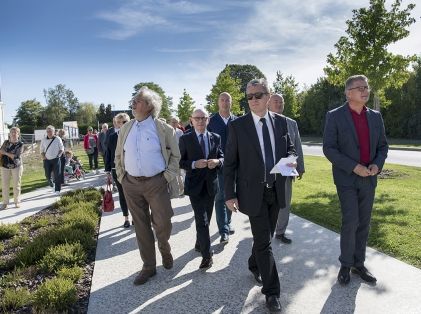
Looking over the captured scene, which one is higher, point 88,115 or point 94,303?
point 88,115

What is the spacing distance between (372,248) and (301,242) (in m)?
Result: 0.98

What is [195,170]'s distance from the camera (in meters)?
4.99

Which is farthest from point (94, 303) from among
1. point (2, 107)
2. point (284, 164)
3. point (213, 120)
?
point (2, 107)

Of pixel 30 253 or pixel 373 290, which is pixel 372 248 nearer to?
pixel 373 290

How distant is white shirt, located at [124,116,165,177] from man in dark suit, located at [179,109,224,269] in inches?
22.5

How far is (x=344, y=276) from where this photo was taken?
4.14 metres

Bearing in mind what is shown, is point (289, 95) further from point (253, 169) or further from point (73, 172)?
point (253, 169)

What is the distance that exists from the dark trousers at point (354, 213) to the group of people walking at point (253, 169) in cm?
1

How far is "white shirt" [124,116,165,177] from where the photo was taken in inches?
173

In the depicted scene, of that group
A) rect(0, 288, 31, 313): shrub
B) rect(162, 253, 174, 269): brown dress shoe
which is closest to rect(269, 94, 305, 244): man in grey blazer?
rect(162, 253, 174, 269): brown dress shoe

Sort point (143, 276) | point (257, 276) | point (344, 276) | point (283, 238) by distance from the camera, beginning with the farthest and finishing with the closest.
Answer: point (283, 238), point (143, 276), point (257, 276), point (344, 276)

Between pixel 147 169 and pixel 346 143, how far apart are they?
231 centimetres

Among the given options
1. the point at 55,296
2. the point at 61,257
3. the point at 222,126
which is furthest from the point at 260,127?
the point at 61,257

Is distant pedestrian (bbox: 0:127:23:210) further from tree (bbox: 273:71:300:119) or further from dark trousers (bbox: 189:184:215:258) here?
tree (bbox: 273:71:300:119)
